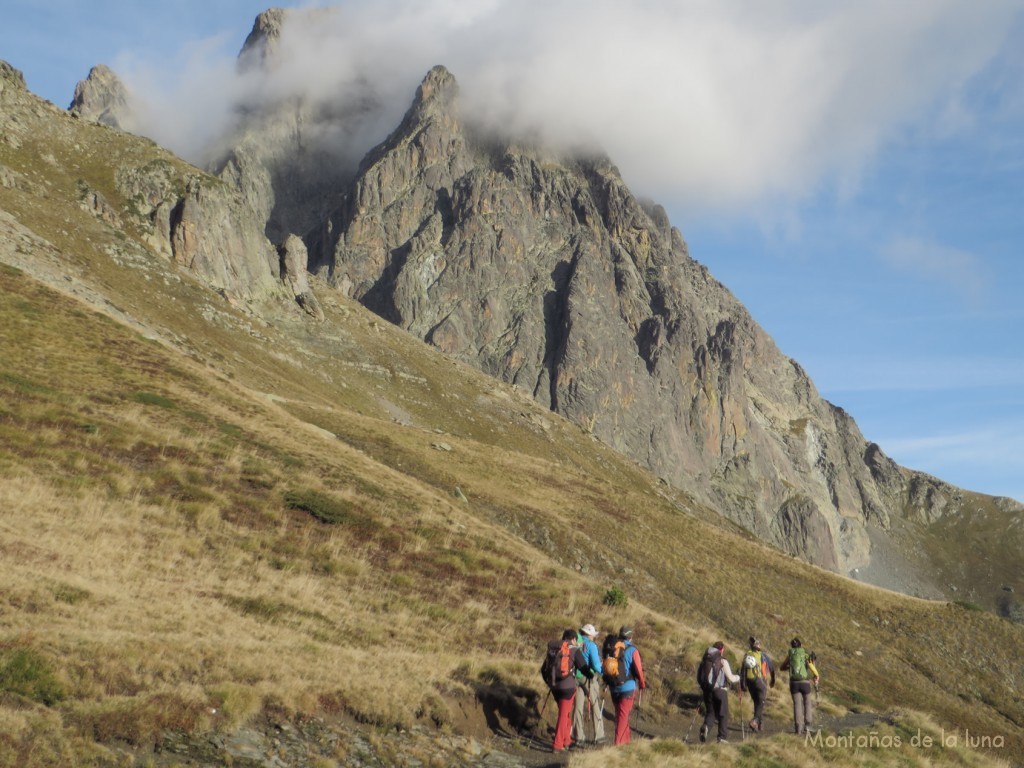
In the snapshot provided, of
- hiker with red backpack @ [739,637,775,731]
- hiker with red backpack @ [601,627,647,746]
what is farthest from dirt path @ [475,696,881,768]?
hiker with red backpack @ [601,627,647,746]

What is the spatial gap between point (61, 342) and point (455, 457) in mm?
24922

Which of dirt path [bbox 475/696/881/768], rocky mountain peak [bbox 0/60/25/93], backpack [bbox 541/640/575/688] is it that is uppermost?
rocky mountain peak [bbox 0/60/25/93]

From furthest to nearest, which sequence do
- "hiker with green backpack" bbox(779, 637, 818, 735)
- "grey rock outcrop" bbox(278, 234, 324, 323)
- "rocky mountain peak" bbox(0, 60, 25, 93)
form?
"grey rock outcrop" bbox(278, 234, 324, 323)
"rocky mountain peak" bbox(0, 60, 25, 93)
"hiker with green backpack" bbox(779, 637, 818, 735)

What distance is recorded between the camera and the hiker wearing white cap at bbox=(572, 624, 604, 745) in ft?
50.5

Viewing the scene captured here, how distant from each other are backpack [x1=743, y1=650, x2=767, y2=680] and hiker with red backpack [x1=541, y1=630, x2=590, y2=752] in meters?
5.90

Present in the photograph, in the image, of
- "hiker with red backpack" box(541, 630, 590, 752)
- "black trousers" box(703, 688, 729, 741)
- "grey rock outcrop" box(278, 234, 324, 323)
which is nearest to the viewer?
"hiker with red backpack" box(541, 630, 590, 752)

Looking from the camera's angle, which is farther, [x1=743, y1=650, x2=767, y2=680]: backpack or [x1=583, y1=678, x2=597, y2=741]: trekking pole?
[x1=743, y1=650, x2=767, y2=680]: backpack

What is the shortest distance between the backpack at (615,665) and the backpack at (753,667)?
187 inches

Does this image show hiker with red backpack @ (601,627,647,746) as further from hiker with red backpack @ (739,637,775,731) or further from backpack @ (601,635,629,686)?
hiker with red backpack @ (739,637,775,731)

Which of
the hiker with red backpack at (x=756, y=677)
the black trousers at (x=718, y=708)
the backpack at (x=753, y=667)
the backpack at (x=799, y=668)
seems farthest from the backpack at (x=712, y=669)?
the backpack at (x=799, y=668)

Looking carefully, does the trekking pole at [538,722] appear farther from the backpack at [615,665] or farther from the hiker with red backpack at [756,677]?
the hiker with red backpack at [756,677]

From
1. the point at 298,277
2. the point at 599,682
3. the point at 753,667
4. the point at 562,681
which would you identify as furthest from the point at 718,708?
the point at 298,277

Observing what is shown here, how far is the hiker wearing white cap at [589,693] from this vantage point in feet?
50.5

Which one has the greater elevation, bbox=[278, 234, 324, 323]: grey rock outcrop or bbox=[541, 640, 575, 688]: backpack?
bbox=[278, 234, 324, 323]: grey rock outcrop
